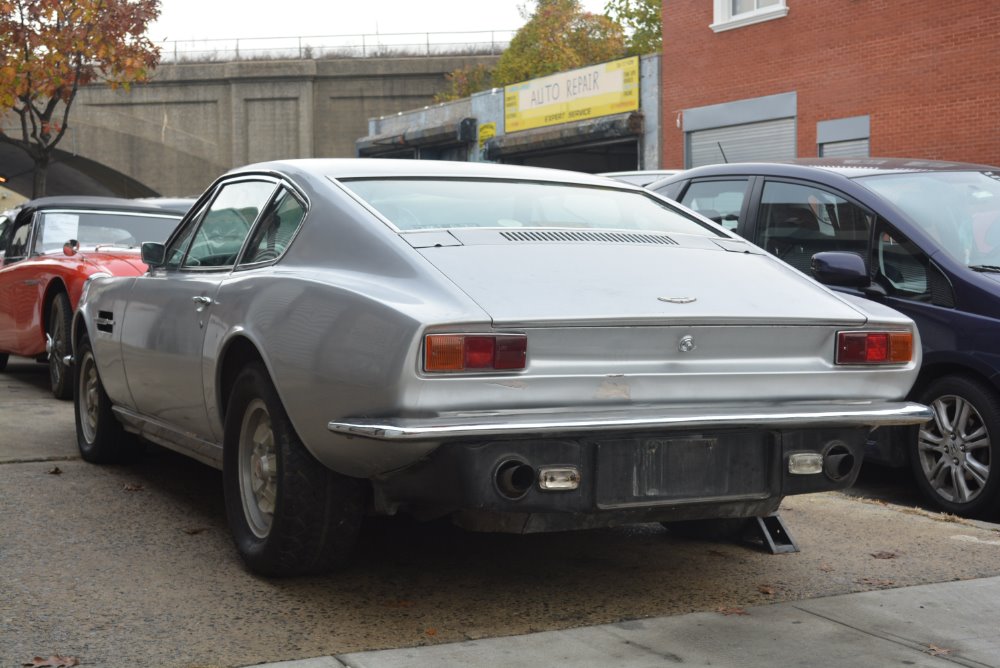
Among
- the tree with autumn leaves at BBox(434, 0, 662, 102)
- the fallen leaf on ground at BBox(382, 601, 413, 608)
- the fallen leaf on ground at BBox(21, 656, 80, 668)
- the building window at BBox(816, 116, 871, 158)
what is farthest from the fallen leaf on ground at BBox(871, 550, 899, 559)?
the tree with autumn leaves at BBox(434, 0, 662, 102)

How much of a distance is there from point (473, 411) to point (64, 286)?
6801mm

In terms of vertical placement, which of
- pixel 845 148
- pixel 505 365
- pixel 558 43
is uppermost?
pixel 558 43

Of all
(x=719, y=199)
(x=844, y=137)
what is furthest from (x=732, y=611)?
(x=844, y=137)

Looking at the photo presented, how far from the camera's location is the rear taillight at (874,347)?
427cm

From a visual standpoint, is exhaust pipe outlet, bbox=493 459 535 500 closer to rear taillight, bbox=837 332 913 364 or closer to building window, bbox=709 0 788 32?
rear taillight, bbox=837 332 913 364

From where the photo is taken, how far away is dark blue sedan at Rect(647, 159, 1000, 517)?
5949 millimetres

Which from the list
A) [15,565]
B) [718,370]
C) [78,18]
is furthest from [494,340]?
[78,18]

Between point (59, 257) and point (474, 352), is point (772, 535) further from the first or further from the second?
point (59, 257)

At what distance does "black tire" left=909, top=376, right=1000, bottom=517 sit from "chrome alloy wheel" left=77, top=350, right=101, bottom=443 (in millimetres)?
4202

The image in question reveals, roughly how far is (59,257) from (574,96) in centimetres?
1953

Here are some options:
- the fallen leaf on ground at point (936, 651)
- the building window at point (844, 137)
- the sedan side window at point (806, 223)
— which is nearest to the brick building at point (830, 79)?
the building window at point (844, 137)

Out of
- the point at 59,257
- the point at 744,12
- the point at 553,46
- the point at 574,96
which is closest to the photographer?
the point at 59,257

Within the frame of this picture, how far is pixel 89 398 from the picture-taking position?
7066mm

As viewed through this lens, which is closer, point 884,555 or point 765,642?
point 765,642
